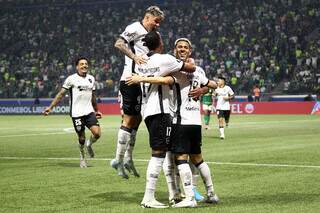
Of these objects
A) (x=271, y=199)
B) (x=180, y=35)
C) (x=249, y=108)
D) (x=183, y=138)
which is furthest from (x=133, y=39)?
(x=180, y=35)

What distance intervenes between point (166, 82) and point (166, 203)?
1.87 meters

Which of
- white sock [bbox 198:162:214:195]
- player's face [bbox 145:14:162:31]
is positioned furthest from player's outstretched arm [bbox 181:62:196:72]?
player's face [bbox 145:14:162:31]

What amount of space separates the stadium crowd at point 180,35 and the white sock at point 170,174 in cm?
3642

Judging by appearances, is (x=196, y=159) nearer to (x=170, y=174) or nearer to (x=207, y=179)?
(x=207, y=179)

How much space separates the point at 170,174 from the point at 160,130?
739 millimetres

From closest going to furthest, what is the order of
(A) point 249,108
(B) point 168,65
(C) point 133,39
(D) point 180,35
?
(B) point 168,65, (C) point 133,39, (A) point 249,108, (D) point 180,35

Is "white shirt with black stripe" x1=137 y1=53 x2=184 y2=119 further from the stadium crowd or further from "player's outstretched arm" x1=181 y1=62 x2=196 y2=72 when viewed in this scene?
the stadium crowd

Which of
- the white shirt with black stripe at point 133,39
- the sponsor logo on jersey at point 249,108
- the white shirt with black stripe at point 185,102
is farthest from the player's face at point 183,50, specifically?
the sponsor logo on jersey at point 249,108

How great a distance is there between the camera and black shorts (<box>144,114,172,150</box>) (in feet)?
30.8

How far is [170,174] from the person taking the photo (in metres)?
9.73

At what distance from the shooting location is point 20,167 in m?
15.5

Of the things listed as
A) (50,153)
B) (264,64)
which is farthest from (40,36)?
(50,153)

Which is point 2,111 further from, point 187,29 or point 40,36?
point 187,29

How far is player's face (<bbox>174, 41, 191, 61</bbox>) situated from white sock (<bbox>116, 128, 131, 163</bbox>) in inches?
99.7
